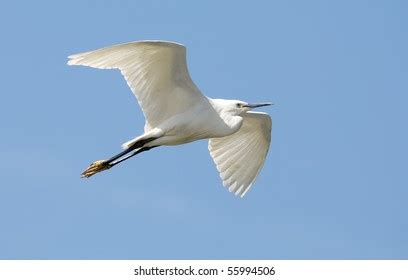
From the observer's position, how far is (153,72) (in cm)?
2027

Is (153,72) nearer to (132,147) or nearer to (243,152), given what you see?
(132,147)

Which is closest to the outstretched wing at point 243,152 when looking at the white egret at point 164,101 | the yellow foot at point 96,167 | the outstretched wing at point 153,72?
the white egret at point 164,101

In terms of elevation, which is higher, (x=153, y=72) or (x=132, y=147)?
(x=153, y=72)

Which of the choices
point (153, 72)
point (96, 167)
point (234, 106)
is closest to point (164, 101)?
point (153, 72)

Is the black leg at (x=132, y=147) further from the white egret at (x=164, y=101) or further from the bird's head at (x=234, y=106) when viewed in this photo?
the bird's head at (x=234, y=106)

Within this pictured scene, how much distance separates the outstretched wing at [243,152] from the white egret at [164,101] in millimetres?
561

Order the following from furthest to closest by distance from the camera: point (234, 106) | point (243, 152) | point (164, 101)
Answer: point (243, 152), point (234, 106), point (164, 101)

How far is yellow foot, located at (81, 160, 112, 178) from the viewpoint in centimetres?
2139

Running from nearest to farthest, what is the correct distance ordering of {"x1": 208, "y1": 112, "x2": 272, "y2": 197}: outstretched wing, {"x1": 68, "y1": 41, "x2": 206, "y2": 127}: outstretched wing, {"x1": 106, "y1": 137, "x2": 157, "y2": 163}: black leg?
{"x1": 68, "y1": 41, "x2": 206, "y2": 127}: outstretched wing, {"x1": 106, "y1": 137, "x2": 157, "y2": 163}: black leg, {"x1": 208, "y1": 112, "x2": 272, "y2": 197}: outstretched wing

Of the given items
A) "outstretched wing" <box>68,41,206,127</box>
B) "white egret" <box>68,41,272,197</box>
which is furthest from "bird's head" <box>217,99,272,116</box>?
"outstretched wing" <box>68,41,206,127</box>

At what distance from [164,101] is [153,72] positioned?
2.08 feet

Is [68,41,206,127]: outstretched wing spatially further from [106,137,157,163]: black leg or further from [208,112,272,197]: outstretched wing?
[208,112,272,197]: outstretched wing

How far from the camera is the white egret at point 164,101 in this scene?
19.7 metres

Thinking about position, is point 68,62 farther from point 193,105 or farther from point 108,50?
point 193,105
